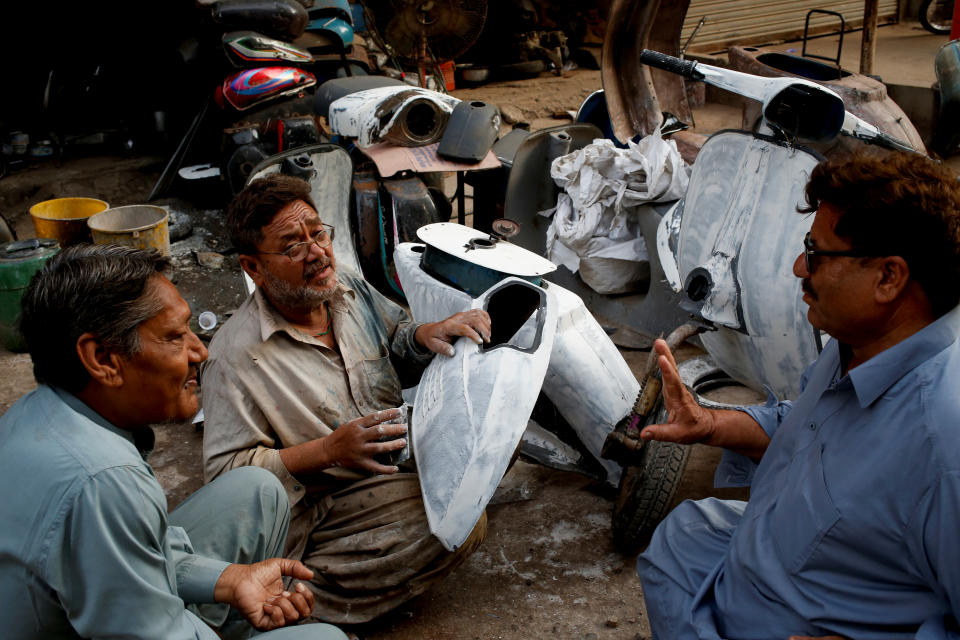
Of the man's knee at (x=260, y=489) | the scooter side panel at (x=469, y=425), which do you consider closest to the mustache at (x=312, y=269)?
the scooter side panel at (x=469, y=425)

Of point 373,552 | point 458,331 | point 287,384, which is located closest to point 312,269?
point 287,384

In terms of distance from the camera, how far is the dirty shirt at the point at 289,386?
2.23 m

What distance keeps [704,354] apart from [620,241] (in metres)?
0.72

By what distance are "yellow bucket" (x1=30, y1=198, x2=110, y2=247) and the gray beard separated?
2.56 meters

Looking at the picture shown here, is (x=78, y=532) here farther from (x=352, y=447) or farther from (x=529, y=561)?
(x=529, y=561)

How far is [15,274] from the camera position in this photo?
3.96 meters

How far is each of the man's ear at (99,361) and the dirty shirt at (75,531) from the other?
0.25ft

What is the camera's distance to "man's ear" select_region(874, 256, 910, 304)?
1534mm

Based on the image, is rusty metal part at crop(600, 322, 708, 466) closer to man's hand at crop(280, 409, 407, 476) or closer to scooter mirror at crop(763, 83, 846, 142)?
man's hand at crop(280, 409, 407, 476)

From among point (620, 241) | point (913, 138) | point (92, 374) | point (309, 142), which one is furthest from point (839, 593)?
point (309, 142)

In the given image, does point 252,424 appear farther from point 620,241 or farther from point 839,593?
point 620,241

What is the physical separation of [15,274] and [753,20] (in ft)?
28.2

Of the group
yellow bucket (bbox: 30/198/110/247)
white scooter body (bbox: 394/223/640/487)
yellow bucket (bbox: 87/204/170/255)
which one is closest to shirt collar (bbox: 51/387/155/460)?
white scooter body (bbox: 394/223/640/487)

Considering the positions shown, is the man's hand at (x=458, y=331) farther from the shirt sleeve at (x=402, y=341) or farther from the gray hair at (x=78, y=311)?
the gray hair at (x=78, y=311)
